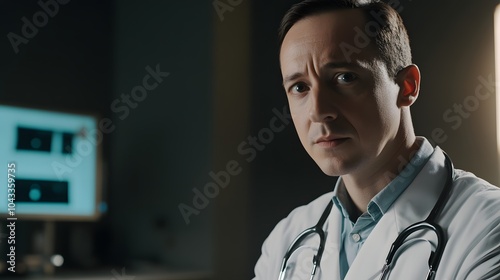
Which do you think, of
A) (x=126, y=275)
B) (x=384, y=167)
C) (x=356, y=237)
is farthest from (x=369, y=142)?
(x=126, y=275)

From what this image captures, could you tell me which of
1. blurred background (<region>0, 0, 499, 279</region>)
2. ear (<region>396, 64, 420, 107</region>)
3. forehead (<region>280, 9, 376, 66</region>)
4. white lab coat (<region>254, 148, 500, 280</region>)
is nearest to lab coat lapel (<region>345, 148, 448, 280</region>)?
white lab coat (<region>254, 148, 500, 280</region>)

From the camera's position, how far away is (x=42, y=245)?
4.65 feet

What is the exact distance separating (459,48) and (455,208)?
36 centimetres

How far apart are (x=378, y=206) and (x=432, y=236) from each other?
0.41ft

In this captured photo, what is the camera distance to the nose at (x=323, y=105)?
36.5 inches

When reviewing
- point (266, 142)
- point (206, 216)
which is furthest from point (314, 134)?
point (206, 216)

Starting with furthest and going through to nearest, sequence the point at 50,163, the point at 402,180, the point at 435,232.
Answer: the point at 50,163 < the point at 402,180 < the point at 435,232

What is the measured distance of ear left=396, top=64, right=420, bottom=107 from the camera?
0.97 meters

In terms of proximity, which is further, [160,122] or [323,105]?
[160,122]

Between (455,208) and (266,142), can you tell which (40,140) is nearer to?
(266,142)

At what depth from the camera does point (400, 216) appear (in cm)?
92

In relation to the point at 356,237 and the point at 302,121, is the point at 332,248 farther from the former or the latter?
the point at 302,121

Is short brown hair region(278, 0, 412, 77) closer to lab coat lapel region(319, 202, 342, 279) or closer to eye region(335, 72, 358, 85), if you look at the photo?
eye region(335, 72, 358, 85)

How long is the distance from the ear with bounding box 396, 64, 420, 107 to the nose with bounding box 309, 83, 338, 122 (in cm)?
12
